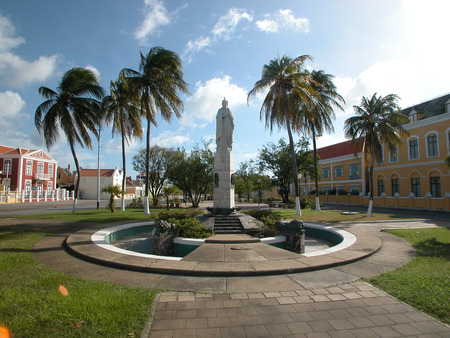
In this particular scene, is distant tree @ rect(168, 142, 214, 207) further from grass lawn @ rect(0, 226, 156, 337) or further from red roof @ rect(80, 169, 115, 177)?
red roof @ rect(80, 169, 115, 177)

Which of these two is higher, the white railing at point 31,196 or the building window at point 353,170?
the building window at point 353,170

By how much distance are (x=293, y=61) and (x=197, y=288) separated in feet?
61.8

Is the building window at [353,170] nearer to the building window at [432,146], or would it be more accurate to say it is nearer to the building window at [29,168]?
the building window at [432,146]

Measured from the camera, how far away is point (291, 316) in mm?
3594

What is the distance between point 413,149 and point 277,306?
115 feet

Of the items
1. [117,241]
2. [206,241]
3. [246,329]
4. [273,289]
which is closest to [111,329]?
[246,329]

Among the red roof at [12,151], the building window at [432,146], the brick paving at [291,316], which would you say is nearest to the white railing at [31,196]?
the red roof at [12,151]

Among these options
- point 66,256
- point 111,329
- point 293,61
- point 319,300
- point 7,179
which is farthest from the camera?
point 7,179

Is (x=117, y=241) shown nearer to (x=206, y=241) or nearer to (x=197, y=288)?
(x=206, y=241)

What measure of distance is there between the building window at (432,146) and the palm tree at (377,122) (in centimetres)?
1161

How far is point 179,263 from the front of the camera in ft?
19.2

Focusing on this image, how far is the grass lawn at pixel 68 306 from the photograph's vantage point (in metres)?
3.03

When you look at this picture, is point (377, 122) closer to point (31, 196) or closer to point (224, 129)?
point (224, 129)

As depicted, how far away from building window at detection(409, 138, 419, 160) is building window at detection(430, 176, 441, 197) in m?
3.34
